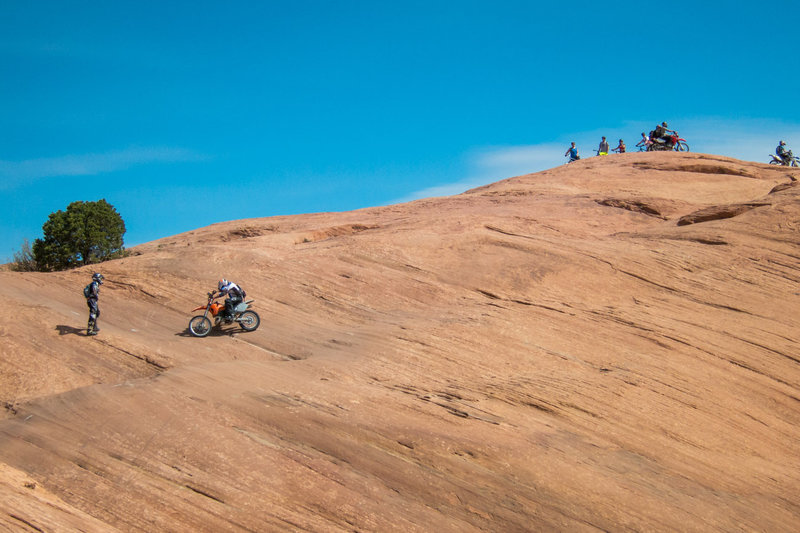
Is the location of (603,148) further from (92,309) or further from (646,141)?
(92,309)

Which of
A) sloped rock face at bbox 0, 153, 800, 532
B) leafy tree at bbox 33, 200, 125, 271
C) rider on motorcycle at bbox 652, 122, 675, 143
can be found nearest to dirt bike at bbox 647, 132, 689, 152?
rider on motorcycle at bbox 652, 122, 675, 143

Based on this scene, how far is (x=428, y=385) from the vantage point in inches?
447

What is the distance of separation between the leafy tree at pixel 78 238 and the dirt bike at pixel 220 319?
11983 millimetres

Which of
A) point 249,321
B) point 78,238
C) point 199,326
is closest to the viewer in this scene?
point 199,326

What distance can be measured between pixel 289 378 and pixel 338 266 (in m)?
6.57

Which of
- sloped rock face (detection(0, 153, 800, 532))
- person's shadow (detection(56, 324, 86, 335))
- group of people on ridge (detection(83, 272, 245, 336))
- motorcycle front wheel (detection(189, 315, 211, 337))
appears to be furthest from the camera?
motorcycle front wheel (detection(189, 315, 211, 337))

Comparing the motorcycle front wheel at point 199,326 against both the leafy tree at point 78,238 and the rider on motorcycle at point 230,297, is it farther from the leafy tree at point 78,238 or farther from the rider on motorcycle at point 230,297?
the leafy tree at point 78,238

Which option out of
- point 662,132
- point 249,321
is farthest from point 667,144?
point 249,321

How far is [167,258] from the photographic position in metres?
17.7

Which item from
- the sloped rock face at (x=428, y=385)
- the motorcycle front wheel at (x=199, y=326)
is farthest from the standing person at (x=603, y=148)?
the motorcycle front wheel at (x=199, y=326)

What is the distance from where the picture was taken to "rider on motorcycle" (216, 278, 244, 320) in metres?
14.0

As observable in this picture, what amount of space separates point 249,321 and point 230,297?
2.28 ft

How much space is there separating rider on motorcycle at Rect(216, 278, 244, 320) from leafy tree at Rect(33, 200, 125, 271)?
12020mm

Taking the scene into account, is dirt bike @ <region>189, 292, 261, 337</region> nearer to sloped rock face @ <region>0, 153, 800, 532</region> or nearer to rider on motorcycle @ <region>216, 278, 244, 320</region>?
rider on motorcycle @ <region>216, 278, 244, 320</region>
